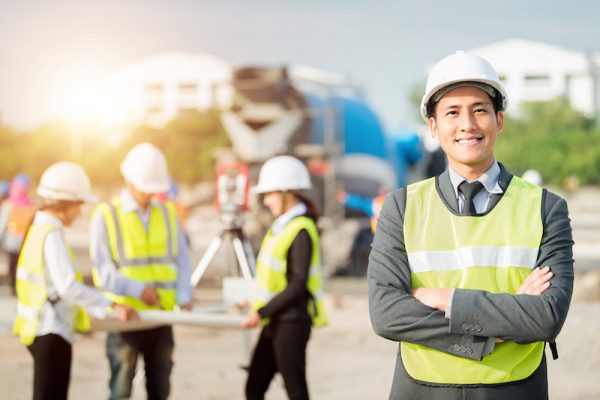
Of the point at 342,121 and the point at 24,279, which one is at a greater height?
the point at 342,121

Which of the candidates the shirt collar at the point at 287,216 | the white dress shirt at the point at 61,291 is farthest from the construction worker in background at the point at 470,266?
the shirt collar at the point at 287,216

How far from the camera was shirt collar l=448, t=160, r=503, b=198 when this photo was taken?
3.05 metres

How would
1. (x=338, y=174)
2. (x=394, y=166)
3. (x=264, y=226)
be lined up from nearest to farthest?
(x=264, y=226), (x=338, y=174), (x=394, y=166)

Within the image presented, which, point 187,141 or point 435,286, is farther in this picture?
point 187,141

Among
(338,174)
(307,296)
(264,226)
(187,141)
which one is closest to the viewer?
(307,296)

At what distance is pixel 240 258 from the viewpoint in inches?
418

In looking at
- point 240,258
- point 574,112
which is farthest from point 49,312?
point 574,112

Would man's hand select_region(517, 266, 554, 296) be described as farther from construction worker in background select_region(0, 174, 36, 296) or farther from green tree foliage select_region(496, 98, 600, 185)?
green tree foliage select_region(496, 98, 600, 185)

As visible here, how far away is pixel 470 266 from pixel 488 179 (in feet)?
0.92

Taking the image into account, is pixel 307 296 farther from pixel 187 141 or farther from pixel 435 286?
pixel 187 141

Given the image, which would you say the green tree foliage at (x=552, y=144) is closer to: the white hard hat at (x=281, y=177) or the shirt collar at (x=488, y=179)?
the white hard hat at (x=281, y=177)

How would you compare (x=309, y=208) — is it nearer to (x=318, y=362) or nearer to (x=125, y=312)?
(x=125, y=312)

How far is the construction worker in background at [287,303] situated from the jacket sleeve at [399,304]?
2.82 m

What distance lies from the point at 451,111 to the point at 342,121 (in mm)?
15564
